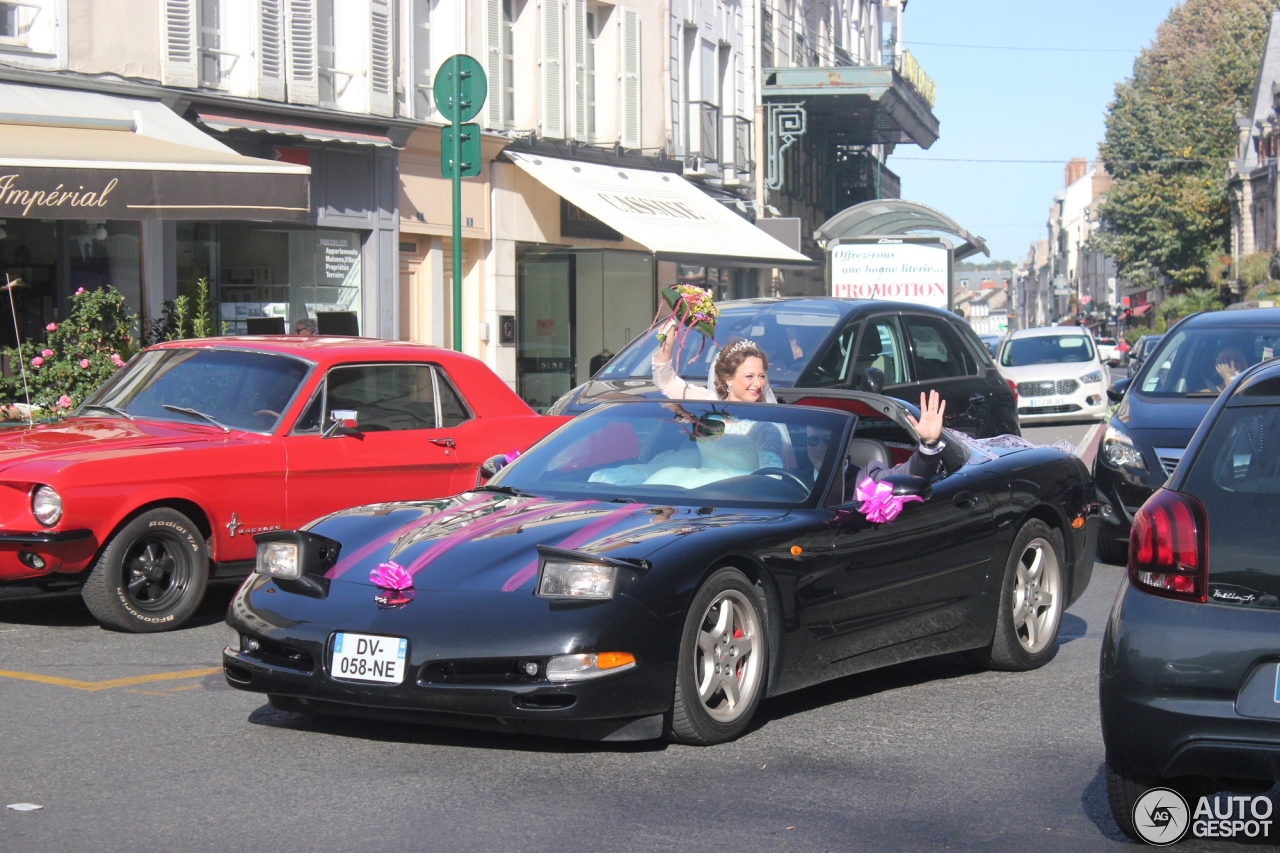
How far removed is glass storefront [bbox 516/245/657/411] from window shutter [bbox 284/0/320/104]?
569 centimetres

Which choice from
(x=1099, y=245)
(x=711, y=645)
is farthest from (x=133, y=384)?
(x=1099, y=245)

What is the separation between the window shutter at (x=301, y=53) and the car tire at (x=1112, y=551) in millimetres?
12092

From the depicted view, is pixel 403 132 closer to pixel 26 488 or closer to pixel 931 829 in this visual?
pixel 26 488

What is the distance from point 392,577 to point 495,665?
501 mm

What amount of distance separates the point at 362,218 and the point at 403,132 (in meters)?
1.29

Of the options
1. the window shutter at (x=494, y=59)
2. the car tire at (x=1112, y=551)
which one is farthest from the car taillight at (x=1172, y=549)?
the window shutter at (x=494, y=59)

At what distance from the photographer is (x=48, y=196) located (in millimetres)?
12992

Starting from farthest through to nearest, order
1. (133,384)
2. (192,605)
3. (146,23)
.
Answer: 1. (146,23)
2. (133,384)
3. (192,605)

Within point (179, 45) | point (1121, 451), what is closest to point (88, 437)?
point (1121, 451)

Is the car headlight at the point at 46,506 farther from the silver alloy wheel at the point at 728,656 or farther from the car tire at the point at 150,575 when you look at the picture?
the silver alloy wheel at the point at 728,656

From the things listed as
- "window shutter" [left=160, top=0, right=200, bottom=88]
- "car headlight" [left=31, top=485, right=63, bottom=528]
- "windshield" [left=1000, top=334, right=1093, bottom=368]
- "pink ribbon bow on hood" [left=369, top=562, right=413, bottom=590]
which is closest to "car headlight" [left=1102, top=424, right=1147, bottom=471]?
"pink ribbon bow on hood" [left=369, top=562, right=413, bottom=590]

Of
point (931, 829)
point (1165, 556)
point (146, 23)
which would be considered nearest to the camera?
point (1165, 556)

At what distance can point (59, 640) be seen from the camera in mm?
7871

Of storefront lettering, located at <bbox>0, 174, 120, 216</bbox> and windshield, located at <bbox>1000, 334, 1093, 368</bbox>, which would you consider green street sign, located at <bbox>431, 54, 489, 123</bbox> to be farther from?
windshield, located at <bbox>1000, 334, 1093, 368</bbox>
